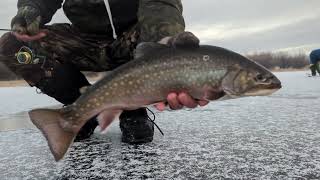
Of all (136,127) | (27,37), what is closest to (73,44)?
(27,37)

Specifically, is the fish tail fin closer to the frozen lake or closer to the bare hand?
the frozen lake

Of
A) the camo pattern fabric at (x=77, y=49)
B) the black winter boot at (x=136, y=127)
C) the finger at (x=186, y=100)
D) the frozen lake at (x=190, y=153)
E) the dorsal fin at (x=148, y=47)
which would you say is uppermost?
the camo pattern fabric at (x=77, y=49)

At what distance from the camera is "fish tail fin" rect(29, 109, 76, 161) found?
2170 mm

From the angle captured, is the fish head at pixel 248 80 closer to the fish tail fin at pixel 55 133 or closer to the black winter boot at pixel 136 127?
the fish tail fin at pixel 55 133

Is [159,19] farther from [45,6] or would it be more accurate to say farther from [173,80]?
[45,6]

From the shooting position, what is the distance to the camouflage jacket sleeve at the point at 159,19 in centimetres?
255

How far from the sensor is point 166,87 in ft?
6.66

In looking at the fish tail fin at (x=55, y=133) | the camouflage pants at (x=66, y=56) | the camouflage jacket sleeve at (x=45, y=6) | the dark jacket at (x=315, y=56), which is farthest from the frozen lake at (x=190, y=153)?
the dark jacket at (x=315, y=56)

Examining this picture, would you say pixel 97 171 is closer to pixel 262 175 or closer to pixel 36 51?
pixel 262 175

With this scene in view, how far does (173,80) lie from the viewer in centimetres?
202

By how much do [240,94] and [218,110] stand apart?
3095mm

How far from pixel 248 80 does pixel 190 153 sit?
0.93 m

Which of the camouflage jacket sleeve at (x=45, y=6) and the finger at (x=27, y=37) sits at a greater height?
the camouflage jacket sleeve at (x=45, y=6)

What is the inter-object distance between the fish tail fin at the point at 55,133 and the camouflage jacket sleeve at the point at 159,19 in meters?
0.78
